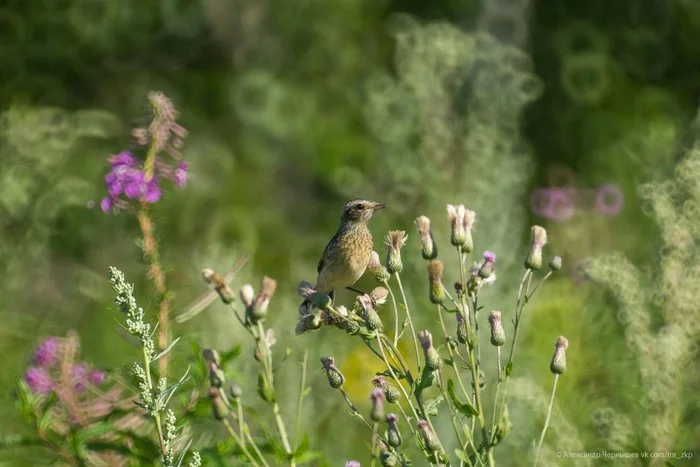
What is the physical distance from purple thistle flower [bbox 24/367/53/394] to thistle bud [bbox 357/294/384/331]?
108 centimetres

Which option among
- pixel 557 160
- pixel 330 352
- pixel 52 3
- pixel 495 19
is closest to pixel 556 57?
pixel 557 160

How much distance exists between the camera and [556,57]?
11188mm

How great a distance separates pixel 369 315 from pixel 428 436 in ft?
0.77

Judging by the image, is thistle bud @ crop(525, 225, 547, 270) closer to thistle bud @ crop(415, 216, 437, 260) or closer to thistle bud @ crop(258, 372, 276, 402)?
thistle bud @ crop(415, 216, 437, 260)

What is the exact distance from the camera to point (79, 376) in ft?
9.05

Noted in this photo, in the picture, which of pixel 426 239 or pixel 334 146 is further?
pixel 334 146

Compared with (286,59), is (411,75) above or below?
below

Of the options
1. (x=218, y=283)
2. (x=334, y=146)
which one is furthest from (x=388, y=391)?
(x=334, y=146)

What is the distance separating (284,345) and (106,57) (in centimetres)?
827

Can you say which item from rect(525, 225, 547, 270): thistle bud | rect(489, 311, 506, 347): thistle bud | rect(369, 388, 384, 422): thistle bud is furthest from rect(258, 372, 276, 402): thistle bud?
rect(525, 225, 547, 270): thistle bud

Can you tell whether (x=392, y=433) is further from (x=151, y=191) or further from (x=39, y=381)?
(x=39, y=381)

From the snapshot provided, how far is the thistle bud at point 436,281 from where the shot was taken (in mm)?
1959

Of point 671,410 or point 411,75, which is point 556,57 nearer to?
point 411,75

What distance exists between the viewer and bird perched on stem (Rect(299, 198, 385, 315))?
2.81 metres
